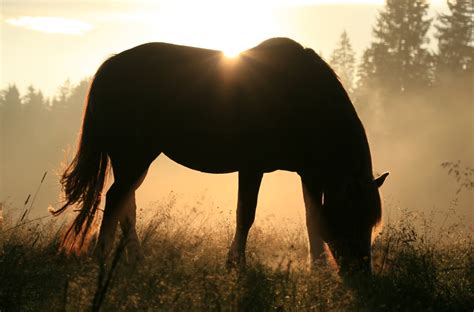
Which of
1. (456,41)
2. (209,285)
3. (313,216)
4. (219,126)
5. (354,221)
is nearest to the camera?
(209,285)

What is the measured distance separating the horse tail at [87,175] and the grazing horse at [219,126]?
0.04ft

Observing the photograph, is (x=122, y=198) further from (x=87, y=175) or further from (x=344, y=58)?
(x=344, y=58)

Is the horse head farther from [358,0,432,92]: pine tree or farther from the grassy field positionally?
[358,0,432,92]: pine tree

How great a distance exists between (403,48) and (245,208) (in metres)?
43.3

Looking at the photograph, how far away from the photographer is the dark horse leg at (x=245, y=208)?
21.8 ft

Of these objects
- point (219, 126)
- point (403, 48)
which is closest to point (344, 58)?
point (403, 48)

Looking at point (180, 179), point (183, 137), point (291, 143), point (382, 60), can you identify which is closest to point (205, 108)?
point (183, 137)

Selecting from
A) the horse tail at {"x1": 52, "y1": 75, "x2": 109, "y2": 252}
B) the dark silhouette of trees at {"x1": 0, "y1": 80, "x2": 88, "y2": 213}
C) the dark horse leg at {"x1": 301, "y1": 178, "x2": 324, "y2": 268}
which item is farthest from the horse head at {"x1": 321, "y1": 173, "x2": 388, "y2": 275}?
the dark silhouette of trees at {"x1": 0, "y1": 80, "x2": 88, "y2": 213}

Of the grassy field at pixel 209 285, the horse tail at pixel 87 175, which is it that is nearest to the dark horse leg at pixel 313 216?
the grassy field at pixel 209 285

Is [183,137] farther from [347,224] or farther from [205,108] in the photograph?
[347,224]

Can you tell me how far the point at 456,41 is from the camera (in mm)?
46531

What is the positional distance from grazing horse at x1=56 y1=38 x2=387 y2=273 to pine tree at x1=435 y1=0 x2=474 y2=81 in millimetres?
41758

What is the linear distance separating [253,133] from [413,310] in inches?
119

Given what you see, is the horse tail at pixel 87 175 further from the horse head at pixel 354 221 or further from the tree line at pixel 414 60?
the tree line at pixel 414 60
